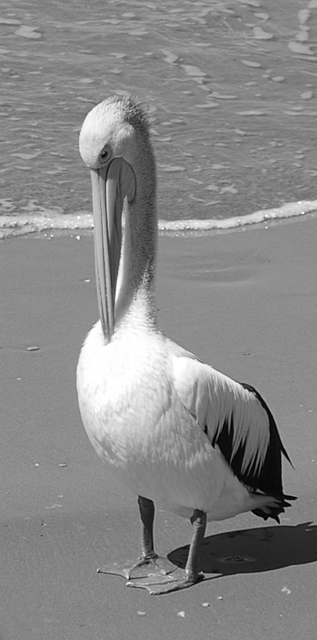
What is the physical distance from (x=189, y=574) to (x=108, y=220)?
47.0 inches

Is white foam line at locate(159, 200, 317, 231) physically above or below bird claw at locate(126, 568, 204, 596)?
below

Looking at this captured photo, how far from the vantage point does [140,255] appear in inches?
141

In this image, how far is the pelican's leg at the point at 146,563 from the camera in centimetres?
361

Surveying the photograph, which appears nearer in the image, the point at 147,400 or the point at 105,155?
the point at 147,400

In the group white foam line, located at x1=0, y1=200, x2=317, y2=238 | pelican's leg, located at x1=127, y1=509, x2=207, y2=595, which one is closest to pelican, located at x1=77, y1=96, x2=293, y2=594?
pelican's leg, located at x1=127, y1=509, x2=207, y2=595

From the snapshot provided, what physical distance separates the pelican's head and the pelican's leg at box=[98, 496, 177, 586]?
0.61 m

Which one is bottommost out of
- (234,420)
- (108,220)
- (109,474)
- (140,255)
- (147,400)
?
(109,474)

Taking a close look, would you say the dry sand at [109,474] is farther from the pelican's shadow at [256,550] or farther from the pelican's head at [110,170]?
the pelican's head at [110,170]

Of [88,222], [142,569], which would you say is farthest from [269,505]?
[88,222]

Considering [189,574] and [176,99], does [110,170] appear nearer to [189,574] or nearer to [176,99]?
[189,574]

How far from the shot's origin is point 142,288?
3.58 metres

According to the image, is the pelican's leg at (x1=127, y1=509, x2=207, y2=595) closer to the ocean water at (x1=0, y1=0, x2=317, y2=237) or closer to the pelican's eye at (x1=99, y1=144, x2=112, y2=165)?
the pelican's eye at (x1=99, y1=144, x2=112, y2=165)

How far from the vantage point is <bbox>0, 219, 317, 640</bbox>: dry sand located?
11.1ft

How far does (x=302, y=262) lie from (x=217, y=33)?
5.30 metres
